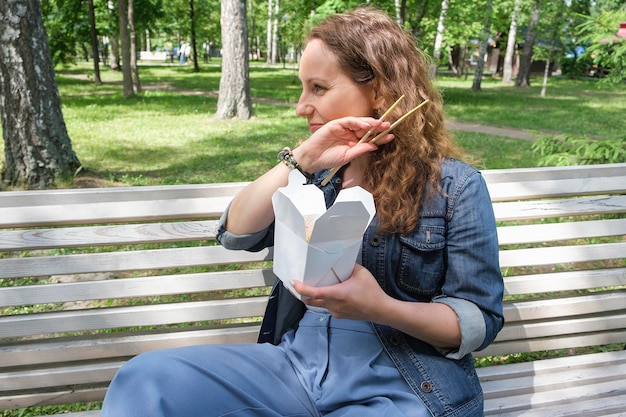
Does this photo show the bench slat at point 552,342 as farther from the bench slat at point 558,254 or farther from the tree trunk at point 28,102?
the tree trunk at point 28,102

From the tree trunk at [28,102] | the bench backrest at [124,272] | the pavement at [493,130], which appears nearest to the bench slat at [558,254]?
the bench backrest at [124,272]

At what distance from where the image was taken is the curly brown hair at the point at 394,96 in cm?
161

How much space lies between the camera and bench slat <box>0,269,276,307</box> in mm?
1905

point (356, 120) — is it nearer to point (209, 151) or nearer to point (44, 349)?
point (44, 349)

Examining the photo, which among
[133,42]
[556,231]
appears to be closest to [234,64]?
[133,42]

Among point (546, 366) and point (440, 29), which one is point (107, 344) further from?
point (440, 29)

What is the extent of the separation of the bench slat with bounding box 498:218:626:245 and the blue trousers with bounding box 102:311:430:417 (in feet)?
2.90

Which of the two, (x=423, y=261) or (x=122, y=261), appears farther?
(x=122, y=261)

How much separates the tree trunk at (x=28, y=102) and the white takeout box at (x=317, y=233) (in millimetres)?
5483

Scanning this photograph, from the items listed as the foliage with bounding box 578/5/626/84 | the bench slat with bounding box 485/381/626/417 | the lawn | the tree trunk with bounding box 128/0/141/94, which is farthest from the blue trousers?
the tree trunk with bounding box 128/0/141/94

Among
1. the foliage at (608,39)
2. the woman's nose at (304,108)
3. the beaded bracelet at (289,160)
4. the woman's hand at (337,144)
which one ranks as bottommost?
the beaded bracelet at (289,160)

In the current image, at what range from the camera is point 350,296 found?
1341 millimetres

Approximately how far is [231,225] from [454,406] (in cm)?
83

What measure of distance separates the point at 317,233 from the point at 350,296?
247 millimetres
